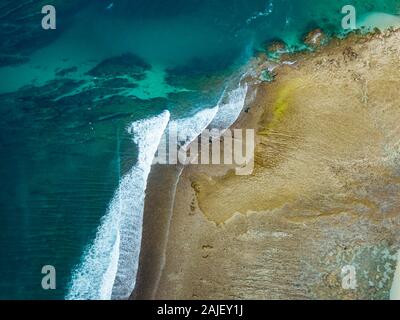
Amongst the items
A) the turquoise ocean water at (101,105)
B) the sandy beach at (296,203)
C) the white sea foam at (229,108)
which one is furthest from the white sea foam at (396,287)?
the turquoise ocean water at (101,105)

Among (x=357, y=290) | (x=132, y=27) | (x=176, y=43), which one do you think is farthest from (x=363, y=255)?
(x=132, y=27)

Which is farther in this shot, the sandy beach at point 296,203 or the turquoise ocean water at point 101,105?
the turquoise ocean water at point 101,105

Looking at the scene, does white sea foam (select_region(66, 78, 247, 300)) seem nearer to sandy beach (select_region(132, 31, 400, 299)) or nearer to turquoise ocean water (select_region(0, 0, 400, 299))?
turquoise ocean water (select_region(0, 0, 400, 299))

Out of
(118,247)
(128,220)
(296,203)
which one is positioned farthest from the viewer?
(296,203)

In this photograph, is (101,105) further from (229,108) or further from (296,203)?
(296,203)

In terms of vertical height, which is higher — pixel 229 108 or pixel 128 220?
pixel 229 108

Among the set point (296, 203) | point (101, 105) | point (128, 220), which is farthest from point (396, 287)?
point (101, 105)

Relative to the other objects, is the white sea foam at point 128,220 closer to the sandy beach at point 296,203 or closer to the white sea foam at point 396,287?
the sandy beach at point 296,203
